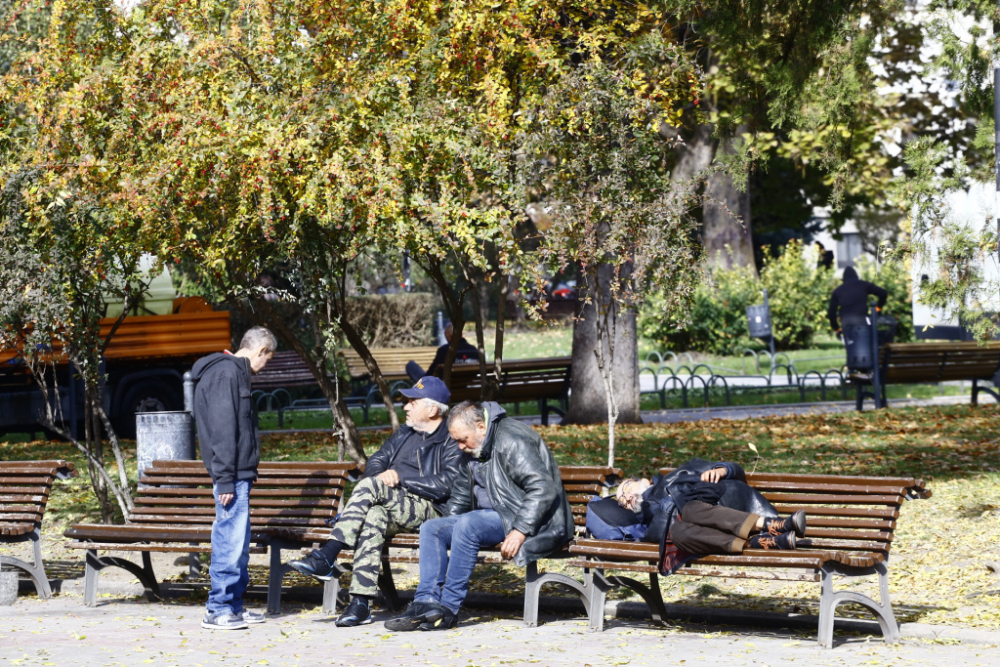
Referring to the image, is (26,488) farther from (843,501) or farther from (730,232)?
(730,232)

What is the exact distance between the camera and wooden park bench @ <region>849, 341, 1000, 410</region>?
1569 cm

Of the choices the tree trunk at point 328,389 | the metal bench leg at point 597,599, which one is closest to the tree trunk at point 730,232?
the tree trunk at point 328,389

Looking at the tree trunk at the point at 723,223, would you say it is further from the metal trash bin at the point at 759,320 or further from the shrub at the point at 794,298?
the metal trash bin at the point at 759,320

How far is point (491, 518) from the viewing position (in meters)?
6.85

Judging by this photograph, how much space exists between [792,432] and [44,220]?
792 cm

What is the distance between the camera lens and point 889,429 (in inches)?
543

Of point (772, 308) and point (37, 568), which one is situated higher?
point (772, 308)

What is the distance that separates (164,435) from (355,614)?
3211 mm

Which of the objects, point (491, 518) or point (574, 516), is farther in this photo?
point (574, 516)

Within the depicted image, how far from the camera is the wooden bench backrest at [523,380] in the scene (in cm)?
1406

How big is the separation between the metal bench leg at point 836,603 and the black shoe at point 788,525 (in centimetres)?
21

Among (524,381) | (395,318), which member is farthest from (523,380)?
(395,318)

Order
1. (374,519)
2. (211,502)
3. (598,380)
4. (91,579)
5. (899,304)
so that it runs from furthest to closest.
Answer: (899,304) < (598,380) < (211,502) < (91,579) < (374,519)

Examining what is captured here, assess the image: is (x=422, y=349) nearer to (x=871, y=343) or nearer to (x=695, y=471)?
(x=871, y=343)
